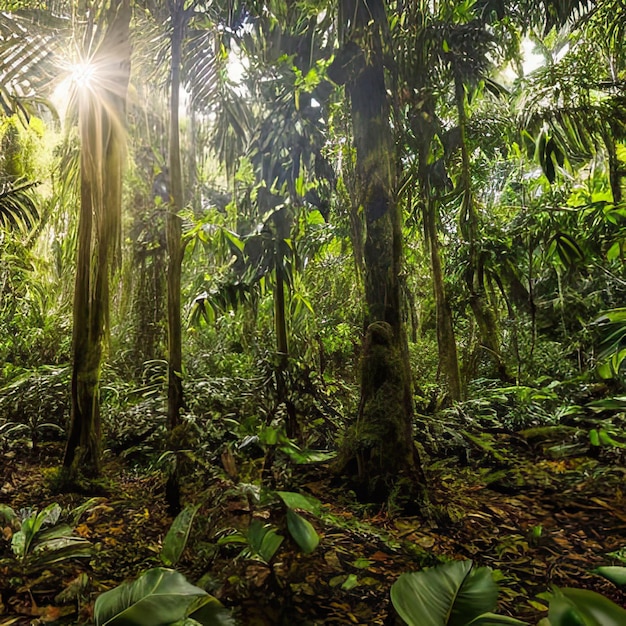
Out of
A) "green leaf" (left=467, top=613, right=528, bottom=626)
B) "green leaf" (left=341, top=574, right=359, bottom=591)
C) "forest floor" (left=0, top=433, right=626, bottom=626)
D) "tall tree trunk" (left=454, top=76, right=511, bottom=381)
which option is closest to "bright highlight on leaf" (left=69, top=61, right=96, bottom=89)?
"forest floor" (left=0, top=433, right=626, bottom=626)

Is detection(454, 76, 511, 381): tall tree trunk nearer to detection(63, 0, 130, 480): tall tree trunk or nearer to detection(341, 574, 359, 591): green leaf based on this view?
detection(63, 0, 130, 480): tall tree trunk

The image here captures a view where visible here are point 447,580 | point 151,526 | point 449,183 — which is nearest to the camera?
point 447,580

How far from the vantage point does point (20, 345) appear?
16.0 ft

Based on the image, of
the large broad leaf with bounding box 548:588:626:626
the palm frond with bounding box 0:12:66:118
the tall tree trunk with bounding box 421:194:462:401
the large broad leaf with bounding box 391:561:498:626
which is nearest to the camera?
the large broad leaf with bounding box 548:588:626:626

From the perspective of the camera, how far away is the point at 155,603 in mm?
1014

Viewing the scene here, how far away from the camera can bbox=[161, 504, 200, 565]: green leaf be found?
139 centimetres

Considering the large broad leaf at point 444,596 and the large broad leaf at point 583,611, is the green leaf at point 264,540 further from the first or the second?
the large broad leaf at point 583,611

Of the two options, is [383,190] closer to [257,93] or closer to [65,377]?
[257,93]

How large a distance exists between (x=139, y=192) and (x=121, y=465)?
3.41 metres

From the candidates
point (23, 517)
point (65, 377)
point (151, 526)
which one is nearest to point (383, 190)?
point (151, 526)

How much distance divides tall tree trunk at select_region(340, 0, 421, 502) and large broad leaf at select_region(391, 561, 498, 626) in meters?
1.13

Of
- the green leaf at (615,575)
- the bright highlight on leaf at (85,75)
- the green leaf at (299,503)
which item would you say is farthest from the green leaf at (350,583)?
the bright highlight on leaf at (85,75)

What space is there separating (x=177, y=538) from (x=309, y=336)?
270 centimetres

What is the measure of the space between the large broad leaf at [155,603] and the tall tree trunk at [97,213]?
1.84 metres
